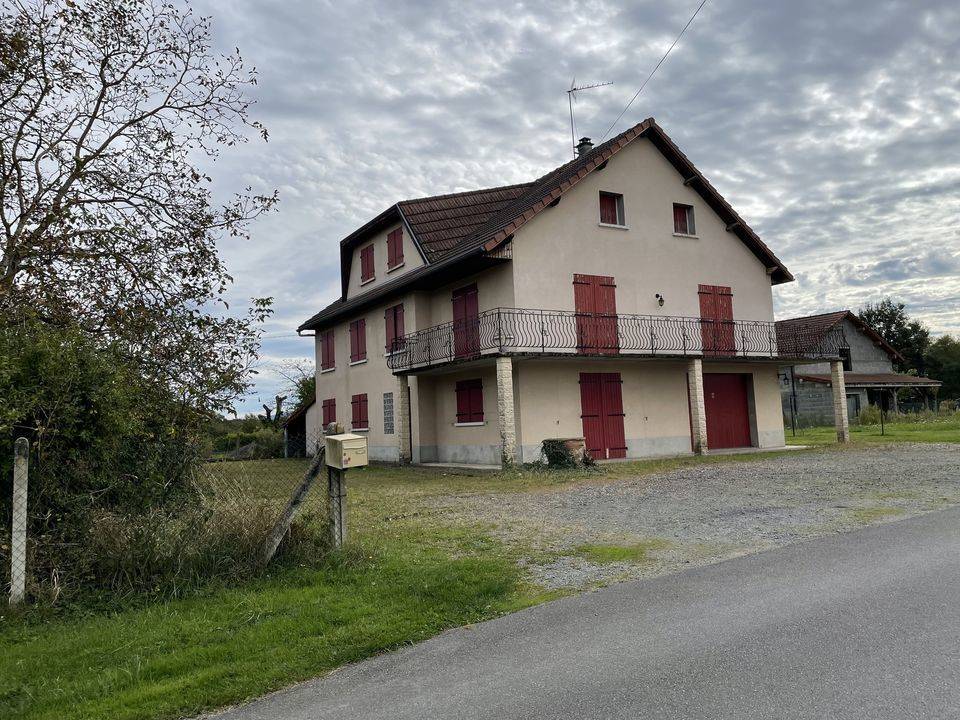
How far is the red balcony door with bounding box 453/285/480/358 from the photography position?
18.1 meters

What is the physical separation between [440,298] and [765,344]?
9.85m

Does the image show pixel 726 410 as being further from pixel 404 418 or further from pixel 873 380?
pixel 873 380

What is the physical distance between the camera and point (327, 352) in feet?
90.5

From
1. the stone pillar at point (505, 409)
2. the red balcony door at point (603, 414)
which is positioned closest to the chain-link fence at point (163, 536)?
the stone pillar at point (505, 409)

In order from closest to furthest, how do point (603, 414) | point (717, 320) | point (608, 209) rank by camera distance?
point (603, 414) < point (608, 209) < point (717, 320)

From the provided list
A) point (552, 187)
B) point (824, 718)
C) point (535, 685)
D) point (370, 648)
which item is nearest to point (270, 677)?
point (370, 648)

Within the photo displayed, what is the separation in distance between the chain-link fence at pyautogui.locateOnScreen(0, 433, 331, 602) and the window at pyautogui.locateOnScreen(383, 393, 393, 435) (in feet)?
52.2

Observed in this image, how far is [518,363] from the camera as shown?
704 inches

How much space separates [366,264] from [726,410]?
41.6 feet

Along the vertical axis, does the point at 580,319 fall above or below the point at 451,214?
below

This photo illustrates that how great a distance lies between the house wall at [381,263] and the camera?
21734mm

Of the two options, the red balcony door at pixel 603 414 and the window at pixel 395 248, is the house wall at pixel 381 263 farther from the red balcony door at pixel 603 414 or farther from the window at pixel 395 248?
the red balcony door at pixel 603 414

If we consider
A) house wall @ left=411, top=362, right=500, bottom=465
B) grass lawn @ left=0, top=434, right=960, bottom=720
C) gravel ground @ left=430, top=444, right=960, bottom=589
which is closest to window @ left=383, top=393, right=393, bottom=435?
house wall @ left=411, top=362, right=500, bottom=465

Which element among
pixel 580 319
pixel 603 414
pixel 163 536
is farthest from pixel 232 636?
pixel 603 414
